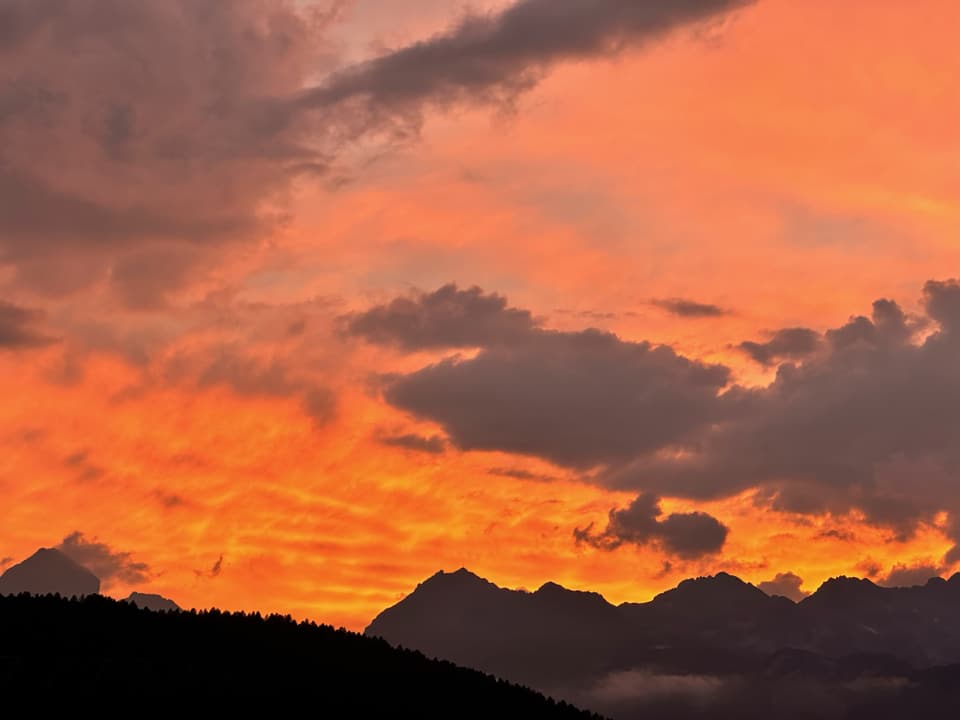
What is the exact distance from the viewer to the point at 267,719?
149 m

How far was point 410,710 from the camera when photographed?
167 m

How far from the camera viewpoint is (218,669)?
16025 centimetres

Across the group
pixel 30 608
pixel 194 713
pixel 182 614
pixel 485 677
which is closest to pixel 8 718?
pixel 194 713

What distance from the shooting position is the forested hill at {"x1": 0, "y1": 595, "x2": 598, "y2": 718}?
145 metres

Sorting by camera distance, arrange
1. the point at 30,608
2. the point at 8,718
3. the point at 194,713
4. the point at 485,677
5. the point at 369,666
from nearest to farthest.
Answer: the point at 8,718
the point at 194,713
the point at 30,608
the point at 369,666
the point at 485,677

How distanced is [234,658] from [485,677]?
39273 millimetres

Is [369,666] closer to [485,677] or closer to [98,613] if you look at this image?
[485,677]

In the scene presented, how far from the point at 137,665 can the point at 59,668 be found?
9.68 metres

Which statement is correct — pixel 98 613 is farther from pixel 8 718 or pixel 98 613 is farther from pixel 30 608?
pixel 8 718

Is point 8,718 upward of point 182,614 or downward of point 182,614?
downward

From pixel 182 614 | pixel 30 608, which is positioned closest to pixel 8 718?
pixel 30 608

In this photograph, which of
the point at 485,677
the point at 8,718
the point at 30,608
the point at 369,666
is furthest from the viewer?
the point at 485,677

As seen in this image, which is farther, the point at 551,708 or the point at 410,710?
the point at 551,708

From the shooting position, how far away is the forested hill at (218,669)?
477 feet
